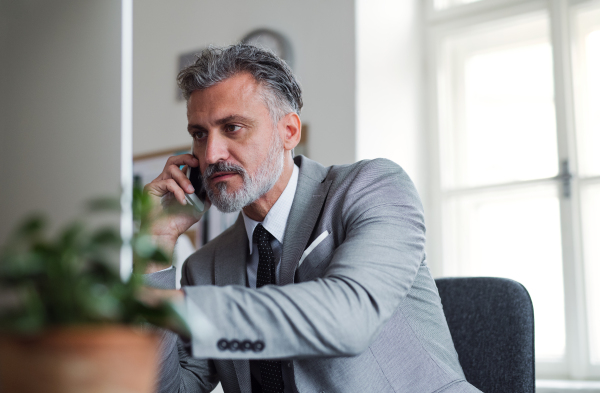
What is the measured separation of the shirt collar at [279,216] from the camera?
62.4 inches

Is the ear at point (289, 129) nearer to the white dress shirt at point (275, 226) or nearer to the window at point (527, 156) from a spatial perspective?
the white dress shirt at point (275, 226)

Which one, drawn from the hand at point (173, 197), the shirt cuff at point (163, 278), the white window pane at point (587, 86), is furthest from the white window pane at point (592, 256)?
the shirt cuff at point (163, 278)

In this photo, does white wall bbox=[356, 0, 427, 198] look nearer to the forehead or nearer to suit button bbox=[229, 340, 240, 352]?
the forehead

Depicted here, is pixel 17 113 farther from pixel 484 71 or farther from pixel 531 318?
pixel 531 318

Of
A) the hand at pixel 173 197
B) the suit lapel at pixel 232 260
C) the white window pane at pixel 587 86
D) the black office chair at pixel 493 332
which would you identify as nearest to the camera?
the black office chair at pixel 493 332

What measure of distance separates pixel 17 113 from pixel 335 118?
2.74 metres

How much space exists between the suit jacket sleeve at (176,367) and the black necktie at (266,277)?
0.66 feet

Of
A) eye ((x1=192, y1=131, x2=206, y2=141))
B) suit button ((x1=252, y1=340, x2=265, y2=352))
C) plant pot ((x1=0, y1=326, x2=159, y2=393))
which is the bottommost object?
suit button ((x1=252, y1=340, x2=265, y2=352))

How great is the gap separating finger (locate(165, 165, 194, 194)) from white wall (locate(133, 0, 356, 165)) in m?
1.08

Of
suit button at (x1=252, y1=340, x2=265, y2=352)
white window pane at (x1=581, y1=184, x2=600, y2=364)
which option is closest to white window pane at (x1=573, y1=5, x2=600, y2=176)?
white window pane at (x1=581, y1=184, x2=600, y2=364)

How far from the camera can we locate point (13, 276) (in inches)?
16.7

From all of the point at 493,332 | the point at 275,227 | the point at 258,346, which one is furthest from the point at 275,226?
the point at 258,346

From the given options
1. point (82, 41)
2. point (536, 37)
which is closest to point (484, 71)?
point (536, 37)

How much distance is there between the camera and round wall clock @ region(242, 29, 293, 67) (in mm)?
2838
